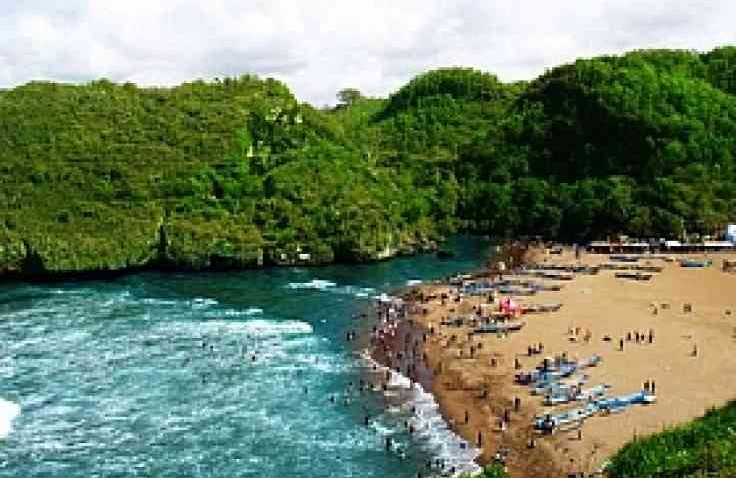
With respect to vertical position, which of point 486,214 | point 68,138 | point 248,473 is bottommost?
point 248,473

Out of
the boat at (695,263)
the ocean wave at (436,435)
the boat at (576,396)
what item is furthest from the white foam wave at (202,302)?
the boat at (695,263)

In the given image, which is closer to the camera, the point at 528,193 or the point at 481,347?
the point at 481,347

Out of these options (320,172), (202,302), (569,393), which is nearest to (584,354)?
(569,393)

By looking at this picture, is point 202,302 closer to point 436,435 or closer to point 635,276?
point 635,276

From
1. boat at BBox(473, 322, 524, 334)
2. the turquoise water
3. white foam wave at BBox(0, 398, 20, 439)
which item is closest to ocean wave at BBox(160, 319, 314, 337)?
the turquoise water

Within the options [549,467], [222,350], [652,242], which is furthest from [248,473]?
[652,242]

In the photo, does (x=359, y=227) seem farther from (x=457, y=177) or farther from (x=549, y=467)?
(x=549, y=467)
